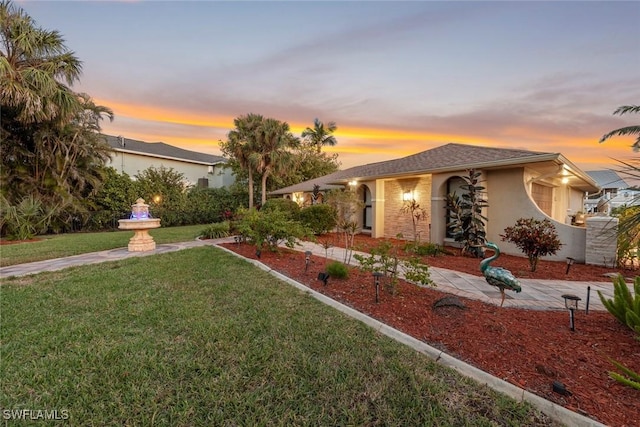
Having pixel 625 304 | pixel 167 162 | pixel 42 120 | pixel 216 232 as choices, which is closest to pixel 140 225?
pixel 216 232

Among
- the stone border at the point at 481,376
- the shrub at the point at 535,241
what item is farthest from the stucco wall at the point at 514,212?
the stone border at the point at 481,376

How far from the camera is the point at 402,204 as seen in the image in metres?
12.6

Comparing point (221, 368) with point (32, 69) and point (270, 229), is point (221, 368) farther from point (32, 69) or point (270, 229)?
point (32, 69)

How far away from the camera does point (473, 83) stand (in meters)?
9.95

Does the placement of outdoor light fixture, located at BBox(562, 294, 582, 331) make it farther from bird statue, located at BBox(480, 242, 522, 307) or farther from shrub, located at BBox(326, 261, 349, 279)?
shrub, located at BBox(326, 261, 349, 279)

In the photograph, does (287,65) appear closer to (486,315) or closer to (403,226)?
(403,226)

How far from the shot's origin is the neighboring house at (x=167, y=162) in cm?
Answer: 2117

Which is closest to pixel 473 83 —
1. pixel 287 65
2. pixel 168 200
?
pixel 287 65

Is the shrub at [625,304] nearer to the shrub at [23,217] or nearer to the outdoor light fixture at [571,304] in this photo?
the outdoor light fixture at [571,304]

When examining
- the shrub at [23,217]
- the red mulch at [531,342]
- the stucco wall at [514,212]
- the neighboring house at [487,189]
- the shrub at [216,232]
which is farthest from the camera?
the shrub at [216,232]

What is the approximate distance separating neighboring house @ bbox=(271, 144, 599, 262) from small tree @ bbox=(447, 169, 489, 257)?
0.82m

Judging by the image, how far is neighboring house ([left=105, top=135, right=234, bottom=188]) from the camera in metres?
21.2

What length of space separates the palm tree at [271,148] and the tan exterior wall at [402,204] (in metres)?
10.1

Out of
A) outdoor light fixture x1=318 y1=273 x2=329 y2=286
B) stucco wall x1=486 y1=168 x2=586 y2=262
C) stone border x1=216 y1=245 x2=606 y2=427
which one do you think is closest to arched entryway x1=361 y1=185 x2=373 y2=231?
stucco wall x1=486 y1=168 x2=586 y2=262
